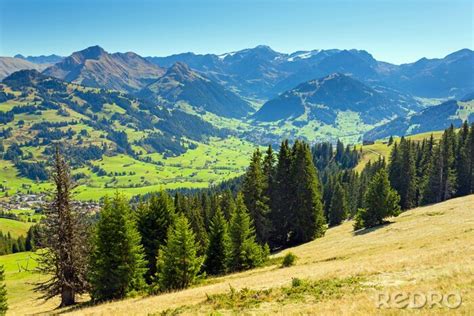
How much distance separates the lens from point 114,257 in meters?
40.5

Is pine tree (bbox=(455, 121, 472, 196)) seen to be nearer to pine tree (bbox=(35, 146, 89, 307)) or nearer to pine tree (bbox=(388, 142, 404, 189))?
pine tree (bbox=(388, 142, 404, 189))

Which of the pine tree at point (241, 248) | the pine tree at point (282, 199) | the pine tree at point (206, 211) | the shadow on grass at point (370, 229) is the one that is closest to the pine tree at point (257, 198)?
the pine tree at point (282, 199)

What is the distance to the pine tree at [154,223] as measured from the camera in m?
55.6

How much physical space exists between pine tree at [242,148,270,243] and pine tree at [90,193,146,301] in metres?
31.9

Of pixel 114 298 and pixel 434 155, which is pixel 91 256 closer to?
pixel 114 298

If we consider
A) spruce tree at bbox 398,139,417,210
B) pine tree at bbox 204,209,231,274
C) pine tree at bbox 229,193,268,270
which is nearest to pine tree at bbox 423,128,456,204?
spruce tree at bbox 398,139,417,210

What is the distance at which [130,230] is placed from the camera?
137 feet

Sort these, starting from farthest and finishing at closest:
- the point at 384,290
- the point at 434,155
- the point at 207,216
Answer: the point at 434,155
the point at 207,216
the point at 384,290

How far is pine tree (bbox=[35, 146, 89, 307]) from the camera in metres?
42.7

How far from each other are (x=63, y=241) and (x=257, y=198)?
Answer: 36922mm

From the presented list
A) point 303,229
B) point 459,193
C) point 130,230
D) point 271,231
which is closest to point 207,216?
point 271,231

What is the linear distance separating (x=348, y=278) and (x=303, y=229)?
47.7 m

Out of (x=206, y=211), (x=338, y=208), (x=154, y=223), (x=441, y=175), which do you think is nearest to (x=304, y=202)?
(x=206, y=211)

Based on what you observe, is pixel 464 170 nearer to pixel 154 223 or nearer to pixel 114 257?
pixel 154 223
